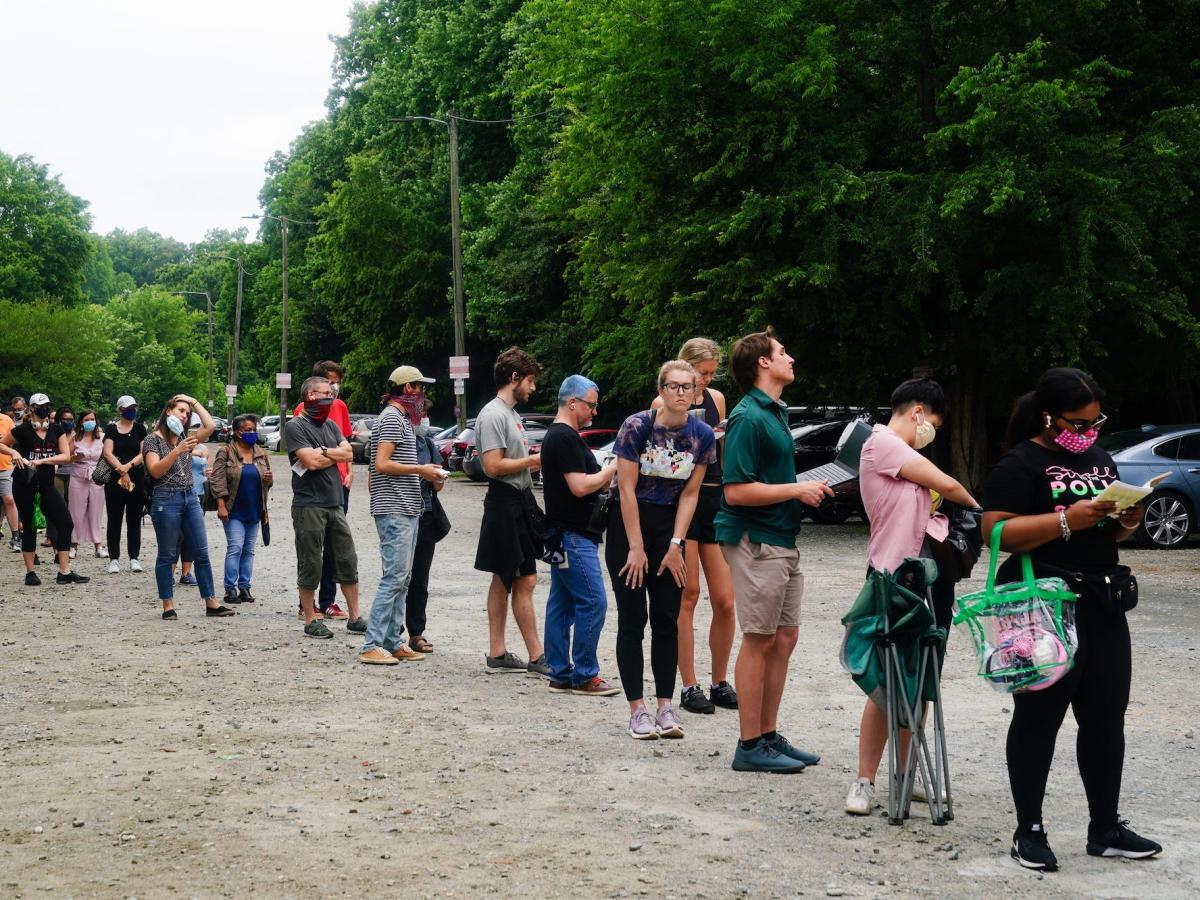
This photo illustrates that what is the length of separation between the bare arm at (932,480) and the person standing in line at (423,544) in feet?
15.8

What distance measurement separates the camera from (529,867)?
5.24 meters

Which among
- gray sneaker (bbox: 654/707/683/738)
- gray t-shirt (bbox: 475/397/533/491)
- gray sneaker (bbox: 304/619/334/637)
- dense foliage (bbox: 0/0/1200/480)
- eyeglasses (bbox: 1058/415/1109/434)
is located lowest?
gray sneaker (bbox: 304/619/334/637)

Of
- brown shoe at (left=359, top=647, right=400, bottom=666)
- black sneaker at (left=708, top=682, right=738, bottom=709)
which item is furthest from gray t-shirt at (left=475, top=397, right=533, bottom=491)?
black sneaker at (left=708, top=682, right=738, bottom=709)

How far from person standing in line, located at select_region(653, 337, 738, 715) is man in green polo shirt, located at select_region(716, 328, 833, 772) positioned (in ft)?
4.39

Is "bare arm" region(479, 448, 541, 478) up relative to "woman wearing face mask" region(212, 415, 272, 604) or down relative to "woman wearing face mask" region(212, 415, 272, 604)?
up

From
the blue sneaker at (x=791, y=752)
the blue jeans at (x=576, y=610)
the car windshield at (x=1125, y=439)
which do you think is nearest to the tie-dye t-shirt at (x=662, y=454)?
the blue jeans at (x=576, y=610)

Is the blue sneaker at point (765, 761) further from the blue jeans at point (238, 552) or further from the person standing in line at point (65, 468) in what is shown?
the person standing in line at point (65, 468)

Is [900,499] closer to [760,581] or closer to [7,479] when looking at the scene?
[760,581]

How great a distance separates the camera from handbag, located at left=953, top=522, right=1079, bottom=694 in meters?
5.21

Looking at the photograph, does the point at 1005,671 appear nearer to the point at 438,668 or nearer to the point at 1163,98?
the point at 438,668

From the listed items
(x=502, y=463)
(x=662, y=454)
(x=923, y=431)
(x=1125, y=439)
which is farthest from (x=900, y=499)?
(x=1125, y=439)

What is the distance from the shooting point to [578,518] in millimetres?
8508

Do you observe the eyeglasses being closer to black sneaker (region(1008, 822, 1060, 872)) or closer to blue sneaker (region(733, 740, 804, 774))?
black sneaker (region(1008, 822, 1060, 872))

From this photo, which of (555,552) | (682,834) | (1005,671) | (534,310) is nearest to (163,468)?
(555,552)
